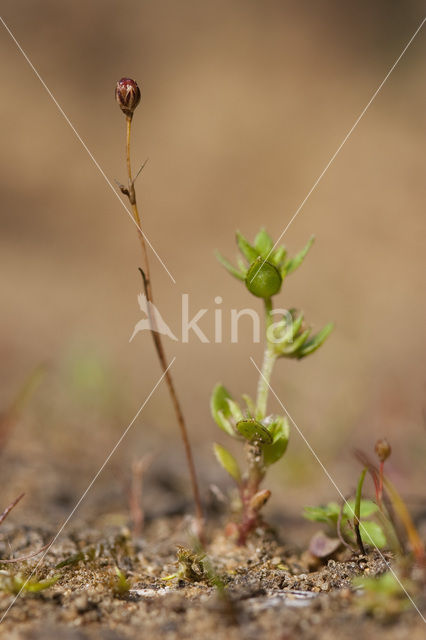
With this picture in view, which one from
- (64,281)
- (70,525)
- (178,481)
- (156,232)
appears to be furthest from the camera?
(156,232)

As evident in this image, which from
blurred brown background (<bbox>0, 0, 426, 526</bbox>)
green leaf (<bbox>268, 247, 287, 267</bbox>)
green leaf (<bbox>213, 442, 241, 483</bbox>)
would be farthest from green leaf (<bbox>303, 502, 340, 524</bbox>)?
blurred brown background (<bbox>0, 0, 426, 526</bbox>)

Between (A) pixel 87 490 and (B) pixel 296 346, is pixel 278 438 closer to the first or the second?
(B) pixel 296 346

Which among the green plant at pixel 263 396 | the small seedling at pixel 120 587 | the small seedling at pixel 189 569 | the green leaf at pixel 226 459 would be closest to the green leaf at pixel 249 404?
the green plant at pixel 263 396

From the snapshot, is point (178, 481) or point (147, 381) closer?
point (178, 481)

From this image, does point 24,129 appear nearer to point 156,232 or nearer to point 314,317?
point 156,232

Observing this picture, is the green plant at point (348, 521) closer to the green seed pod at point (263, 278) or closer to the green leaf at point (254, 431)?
the green leaf at point (254, 431)

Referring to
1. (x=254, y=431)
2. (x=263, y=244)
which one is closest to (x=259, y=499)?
(x=254, y=431)

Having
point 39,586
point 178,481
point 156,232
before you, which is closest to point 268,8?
point 156,232

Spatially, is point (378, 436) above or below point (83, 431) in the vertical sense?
above
